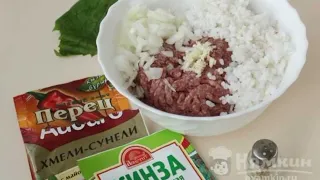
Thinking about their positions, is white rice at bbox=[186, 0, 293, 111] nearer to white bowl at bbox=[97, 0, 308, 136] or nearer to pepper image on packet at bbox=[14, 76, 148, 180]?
white bowl at bbox=[97, 0, 308, 136]

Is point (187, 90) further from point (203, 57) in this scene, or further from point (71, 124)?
point (71, 124)

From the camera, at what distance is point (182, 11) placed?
38.5 inches

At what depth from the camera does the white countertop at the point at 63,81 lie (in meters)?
0.88

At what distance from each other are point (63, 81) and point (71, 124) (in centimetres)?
11

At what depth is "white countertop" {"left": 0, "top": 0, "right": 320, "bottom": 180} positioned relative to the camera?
88cm

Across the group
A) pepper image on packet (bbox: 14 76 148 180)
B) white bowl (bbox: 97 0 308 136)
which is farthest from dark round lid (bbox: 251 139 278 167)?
pepper image on packet (bbox: 14 76 148 180)

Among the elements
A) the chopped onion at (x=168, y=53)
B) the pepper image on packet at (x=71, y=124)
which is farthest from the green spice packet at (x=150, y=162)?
the chopped onion at (x=168, y=53)

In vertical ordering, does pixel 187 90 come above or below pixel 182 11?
below

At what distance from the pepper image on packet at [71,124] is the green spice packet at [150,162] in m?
0.02

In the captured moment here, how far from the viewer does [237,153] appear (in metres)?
0.88

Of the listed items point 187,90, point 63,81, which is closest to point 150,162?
point 187,90

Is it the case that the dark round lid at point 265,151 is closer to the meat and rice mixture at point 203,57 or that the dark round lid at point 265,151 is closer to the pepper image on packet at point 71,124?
the meat and rice mixture at point 203,57

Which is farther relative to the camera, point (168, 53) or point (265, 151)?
point (168, 53)

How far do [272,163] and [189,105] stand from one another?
0.54ft
